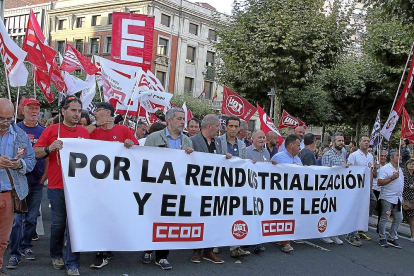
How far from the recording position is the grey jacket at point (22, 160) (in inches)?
175

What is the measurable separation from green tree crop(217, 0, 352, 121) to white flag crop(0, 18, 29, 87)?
47.1 ft

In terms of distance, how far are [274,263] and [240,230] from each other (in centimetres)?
65

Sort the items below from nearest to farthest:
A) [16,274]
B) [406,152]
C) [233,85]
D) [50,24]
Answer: [16,274], [406,152], [233,85], [50,24]

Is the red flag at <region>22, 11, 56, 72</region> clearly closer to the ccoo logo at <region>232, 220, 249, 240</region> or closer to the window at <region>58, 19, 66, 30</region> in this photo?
the ccoo logo at <region>232, 220, 249, 240</region>

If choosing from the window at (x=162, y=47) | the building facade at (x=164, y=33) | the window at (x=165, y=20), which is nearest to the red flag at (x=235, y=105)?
the building facade at (x=164, y=33)

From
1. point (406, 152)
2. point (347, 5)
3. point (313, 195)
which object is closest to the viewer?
point (313, 195)

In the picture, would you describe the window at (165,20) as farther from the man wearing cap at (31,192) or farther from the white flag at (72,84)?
the man wearing cap at (31,192)

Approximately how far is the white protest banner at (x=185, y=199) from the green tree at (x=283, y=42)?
12.7 meters

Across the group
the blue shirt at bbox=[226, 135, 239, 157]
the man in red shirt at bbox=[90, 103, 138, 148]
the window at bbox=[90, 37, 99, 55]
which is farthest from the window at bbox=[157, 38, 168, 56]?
the man in red shirt at bbox=[90, 103, 138, 148]

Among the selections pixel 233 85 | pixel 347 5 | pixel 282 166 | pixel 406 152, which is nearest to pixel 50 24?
pixel 233 85

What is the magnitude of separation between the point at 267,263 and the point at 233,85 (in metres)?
17.3

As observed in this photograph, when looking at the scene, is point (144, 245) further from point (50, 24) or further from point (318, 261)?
point (50, 24)

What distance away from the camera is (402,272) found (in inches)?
255

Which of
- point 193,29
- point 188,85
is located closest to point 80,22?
point 193,29
